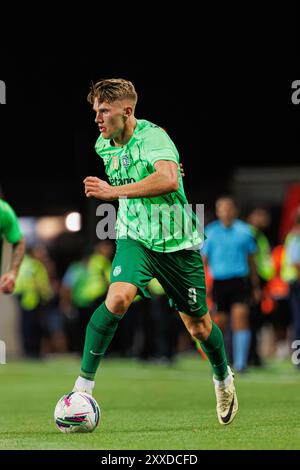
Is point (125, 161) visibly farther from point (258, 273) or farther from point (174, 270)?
point (258, 273)

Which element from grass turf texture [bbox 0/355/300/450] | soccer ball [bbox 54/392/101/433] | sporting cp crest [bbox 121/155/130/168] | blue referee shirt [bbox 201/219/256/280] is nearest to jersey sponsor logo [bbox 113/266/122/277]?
sporting cp crest [bbox 121/155/130/168]

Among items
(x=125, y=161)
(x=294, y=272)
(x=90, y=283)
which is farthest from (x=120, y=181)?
(x=90, y=283)

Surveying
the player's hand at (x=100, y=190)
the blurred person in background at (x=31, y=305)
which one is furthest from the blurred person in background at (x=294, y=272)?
the player's hand at (x=100, y=190)

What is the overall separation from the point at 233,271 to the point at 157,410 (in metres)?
5.34

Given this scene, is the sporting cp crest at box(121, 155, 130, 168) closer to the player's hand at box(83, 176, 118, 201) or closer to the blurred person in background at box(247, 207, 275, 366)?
the player's hand at box(83, 176, 118, 201)

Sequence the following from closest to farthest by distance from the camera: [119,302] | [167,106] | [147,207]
Result: 1. [119,302]
2. [147,207]
3. [167,106]

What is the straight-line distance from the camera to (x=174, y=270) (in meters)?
Result: 7.59

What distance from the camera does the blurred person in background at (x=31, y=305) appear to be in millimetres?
21078

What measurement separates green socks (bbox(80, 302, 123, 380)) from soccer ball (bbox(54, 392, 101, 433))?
0.17 meters

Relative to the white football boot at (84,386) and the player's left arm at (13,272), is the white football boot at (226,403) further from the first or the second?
the player's left arm at (13,272)

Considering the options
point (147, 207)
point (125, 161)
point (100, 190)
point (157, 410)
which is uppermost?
point (125, 161)

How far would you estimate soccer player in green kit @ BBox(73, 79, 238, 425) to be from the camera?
7305 millimetres

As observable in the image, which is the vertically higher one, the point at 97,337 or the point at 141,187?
the point at 141,187
